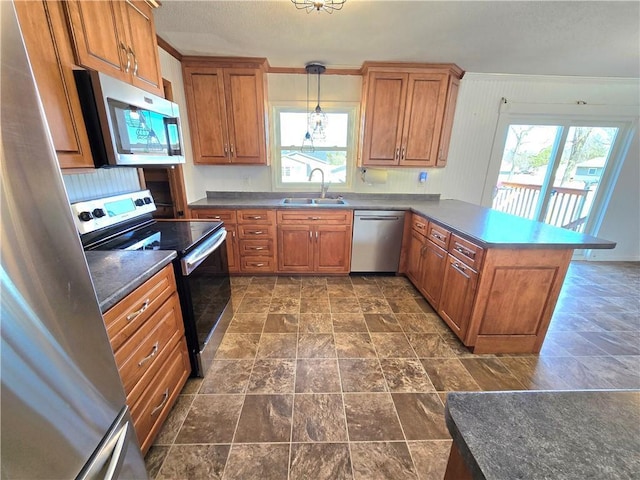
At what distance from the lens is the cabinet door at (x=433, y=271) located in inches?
89.7

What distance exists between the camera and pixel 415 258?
112 inches

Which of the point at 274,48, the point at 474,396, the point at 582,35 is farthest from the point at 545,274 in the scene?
the point at 274,48

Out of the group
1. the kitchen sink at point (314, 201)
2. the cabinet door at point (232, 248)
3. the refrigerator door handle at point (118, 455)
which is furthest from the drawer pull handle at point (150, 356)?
the kitchen sink at point (314, 201)

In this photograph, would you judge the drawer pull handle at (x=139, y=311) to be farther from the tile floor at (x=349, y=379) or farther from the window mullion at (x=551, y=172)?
the window mullion at (x=551, y=172)

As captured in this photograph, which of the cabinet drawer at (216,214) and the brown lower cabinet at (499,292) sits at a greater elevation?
the cabinet drawer at (216,214)

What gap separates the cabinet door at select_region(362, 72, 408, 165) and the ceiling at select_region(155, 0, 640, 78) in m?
0.22

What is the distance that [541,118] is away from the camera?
10.8 ft

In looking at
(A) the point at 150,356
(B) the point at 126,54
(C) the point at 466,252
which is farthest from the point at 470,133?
(A) the point at 150,356

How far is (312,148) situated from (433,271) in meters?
2.13

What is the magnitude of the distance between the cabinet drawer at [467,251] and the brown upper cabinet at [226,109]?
2.21 meters

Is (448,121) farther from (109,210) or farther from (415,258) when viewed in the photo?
(109,210)

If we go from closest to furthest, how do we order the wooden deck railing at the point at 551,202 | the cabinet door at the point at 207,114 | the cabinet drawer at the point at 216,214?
1. the cabinet door at the point at 207,114
2. the cabinet drawer at the point at 216,214
3. the wooden deck railing at the point at 551,202

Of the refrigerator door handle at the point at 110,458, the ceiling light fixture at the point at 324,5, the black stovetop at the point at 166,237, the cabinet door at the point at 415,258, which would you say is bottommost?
the cabinet door at the point at 415,258

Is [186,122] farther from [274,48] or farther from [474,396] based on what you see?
[474,396]
